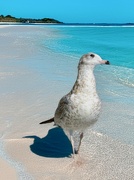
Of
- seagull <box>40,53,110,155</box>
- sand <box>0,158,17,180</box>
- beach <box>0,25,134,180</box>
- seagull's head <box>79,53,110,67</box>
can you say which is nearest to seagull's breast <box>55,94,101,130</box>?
seagull <box>40,53,110,155</box>

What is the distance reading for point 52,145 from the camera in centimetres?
528

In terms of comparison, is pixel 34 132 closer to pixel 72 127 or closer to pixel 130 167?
pixel 72 127

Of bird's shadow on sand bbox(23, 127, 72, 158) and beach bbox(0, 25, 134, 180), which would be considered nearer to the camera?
beach bbox(0, 25, 134, 180)

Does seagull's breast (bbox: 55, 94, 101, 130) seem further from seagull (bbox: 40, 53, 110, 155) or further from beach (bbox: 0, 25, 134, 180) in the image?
beach (bbox: 0, 25, 134, 180)

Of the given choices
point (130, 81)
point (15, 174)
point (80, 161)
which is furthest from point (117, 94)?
point (15, 174)

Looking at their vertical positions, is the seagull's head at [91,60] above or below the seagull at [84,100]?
above

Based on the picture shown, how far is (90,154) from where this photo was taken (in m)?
4.92

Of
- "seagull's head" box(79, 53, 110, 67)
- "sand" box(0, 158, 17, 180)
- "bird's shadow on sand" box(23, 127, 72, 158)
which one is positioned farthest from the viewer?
"bird's shadow on sand" box(23, 127, 72, 158)

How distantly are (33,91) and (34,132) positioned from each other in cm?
267

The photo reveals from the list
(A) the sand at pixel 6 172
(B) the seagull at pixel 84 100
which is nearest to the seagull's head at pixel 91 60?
(B) the seagull at pixel 84 100

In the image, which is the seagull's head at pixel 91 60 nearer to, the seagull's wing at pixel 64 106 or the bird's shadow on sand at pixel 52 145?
the seagull's wing at pixel 64 106

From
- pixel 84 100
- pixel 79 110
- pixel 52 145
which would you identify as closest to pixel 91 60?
pixel 84 100

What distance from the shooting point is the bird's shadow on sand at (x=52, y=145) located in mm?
4980

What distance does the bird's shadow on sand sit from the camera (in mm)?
4980
